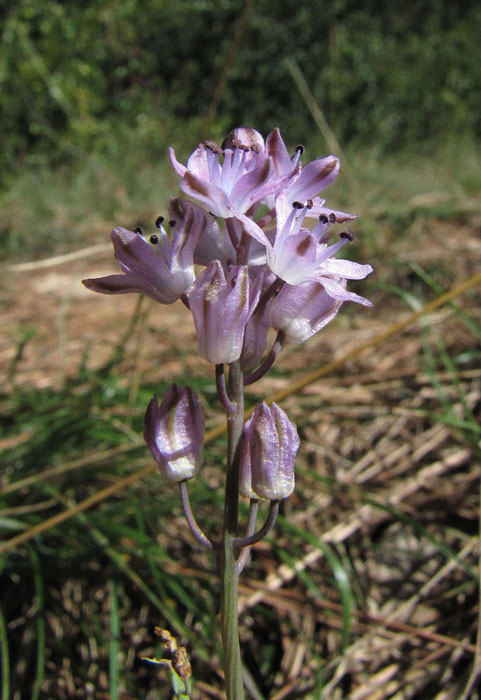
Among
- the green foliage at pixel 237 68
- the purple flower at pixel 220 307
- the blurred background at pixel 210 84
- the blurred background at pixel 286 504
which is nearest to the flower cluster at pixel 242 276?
the purple flower at pixel 220 307

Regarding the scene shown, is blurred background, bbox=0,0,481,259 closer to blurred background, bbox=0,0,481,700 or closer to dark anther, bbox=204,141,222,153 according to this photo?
blurred background, bbox=0,0,481,700

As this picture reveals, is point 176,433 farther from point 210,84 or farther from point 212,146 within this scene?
point 210,84

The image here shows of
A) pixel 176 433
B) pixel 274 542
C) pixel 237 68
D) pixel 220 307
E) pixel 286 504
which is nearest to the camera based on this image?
pixel 220 307

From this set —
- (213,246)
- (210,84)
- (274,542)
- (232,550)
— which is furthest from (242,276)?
(210,84)

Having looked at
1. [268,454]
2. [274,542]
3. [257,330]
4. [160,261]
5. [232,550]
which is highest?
[160,261]

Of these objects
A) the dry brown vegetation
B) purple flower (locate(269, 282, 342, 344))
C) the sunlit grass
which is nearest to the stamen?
purple flower (locate(269, 282, 342, 344))

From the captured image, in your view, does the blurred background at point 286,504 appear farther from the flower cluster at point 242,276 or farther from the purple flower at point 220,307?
the purple flower at point 220,307

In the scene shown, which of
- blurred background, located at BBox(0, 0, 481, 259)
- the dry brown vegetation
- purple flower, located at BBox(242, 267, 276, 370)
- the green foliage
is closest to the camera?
purple flower, located at BBox(242, 267, 276, 370)

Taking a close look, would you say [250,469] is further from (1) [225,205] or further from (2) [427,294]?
(2) [427,294]
